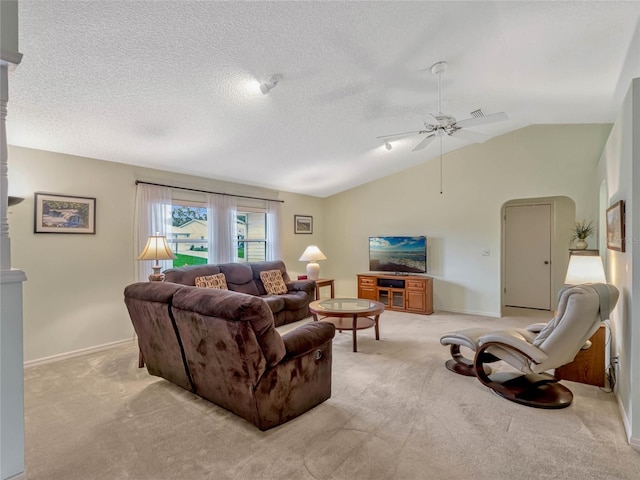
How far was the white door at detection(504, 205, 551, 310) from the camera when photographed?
19.8ft

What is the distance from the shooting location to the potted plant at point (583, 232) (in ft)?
14.7

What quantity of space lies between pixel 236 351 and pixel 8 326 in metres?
1.18

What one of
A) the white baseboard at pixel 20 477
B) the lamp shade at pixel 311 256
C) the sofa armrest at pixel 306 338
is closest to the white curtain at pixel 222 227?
the lamp shade at pixel 311 256

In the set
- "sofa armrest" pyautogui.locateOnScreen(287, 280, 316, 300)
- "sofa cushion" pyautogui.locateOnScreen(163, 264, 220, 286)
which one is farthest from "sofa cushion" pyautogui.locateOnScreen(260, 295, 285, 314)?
"sofa cushion" pyautogui.locateOnScreen(163, 264, 220, 286)

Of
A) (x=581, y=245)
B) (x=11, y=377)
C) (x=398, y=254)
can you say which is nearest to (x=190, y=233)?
(x=11, y=377)

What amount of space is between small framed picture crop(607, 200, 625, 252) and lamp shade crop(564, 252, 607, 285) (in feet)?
1.19

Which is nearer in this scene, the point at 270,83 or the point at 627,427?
the point at 627,427

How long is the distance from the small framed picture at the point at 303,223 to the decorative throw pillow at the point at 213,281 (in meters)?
2.40

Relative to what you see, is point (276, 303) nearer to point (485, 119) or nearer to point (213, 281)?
point (213, 281)

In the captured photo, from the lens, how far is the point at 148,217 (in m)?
4.39

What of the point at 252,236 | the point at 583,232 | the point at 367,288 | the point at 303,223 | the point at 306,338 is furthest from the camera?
the point at 303,223

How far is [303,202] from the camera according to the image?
709cm

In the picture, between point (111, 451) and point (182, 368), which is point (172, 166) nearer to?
point (182, 368)

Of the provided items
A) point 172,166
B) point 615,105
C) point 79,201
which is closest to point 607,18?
point 615,105
